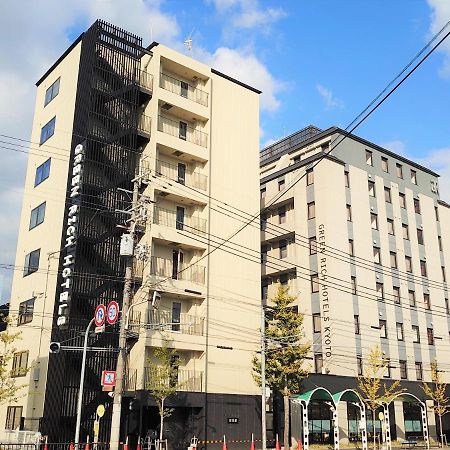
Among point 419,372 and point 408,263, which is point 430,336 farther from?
point 408,263

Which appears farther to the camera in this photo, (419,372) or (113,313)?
(419,372)

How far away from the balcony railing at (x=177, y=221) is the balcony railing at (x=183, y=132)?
19.7 ft

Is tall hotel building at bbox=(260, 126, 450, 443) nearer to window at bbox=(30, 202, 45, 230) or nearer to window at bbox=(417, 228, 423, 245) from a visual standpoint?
window at bbox=(417, 228, 423, 245)

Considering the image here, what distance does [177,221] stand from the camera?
137 ft

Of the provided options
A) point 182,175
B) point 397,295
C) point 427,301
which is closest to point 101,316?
point 182,175

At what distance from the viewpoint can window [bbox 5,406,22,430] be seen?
36.1 meters

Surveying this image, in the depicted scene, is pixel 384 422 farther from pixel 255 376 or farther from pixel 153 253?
pixel 153 253

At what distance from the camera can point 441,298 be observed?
60.3 meters

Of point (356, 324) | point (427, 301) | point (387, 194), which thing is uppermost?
point (387, 194)

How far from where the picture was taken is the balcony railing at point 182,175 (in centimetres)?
4211

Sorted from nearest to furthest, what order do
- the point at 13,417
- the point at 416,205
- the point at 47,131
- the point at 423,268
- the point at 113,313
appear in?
the point at 113,313 < the point at 13,417 < the point at 47,131 < the point at 423,268 < the point at 416,205

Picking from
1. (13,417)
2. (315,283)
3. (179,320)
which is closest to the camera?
(13,417)

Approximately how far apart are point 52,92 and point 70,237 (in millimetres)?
14796

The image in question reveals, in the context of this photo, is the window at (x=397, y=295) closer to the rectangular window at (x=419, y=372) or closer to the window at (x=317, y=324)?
the rectangular window at (x=419, y=372)
